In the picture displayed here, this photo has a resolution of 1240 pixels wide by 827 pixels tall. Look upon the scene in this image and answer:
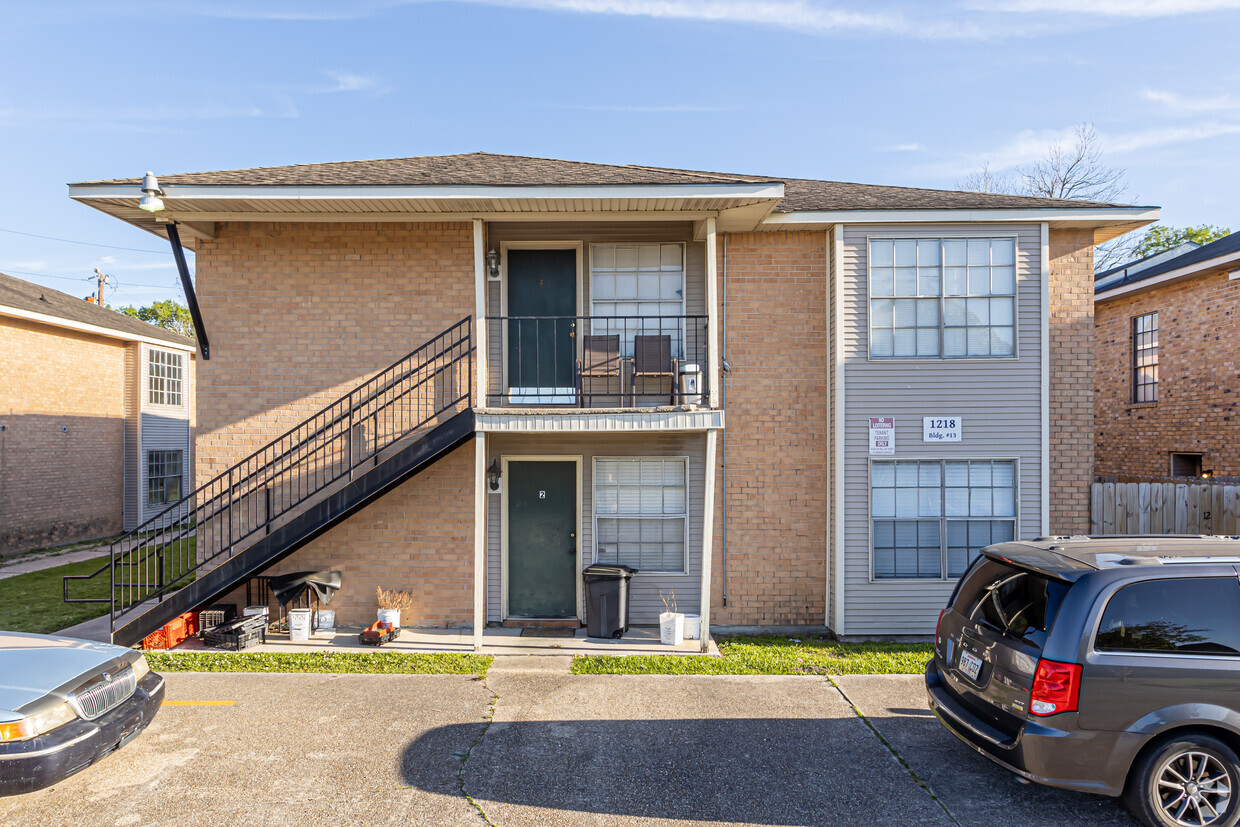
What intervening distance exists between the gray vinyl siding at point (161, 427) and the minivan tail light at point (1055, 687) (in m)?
20.1

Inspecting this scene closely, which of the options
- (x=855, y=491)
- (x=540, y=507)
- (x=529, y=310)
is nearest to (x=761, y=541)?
(x=855, y=491)

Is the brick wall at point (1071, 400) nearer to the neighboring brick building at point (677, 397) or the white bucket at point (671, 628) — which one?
the neighboring brick building at point (677, 397)

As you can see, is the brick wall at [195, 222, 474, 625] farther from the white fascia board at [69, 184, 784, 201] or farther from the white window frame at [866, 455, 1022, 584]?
the white window frame at [866, 455, 1022, 584]

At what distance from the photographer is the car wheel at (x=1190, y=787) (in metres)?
3.93

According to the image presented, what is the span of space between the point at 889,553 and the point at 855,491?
0.91m

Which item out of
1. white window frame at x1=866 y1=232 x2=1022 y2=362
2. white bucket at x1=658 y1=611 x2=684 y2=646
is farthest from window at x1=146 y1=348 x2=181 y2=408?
white window frame at x1=866 y1=232 x2=1022 y2=362

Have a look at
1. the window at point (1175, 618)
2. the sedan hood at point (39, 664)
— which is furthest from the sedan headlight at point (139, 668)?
the window at point (1175, 618)

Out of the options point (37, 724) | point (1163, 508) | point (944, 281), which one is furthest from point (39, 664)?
point (1163, 508)

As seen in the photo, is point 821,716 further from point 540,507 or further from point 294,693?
point 294,693

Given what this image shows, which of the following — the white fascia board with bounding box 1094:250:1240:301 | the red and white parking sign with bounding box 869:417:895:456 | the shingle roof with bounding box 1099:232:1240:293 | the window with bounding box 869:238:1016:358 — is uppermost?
the shingle roof with bounding box 1099:232:1240:293

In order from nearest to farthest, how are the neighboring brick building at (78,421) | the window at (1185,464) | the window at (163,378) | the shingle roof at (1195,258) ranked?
the shingle roof at (1195,258) → the window at (1185,464) → the neighboring brick building at (78,421) → the window at (163,378)

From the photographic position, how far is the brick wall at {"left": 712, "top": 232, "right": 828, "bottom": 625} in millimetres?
8578

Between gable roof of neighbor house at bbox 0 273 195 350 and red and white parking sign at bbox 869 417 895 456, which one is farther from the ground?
gable roof of neighbor house at bbox 0 273 195 350

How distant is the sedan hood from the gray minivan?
6.00m
